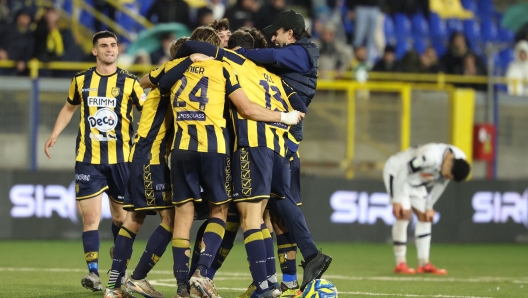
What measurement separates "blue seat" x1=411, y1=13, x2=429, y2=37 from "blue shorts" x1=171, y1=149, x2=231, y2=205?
1461 centimetres

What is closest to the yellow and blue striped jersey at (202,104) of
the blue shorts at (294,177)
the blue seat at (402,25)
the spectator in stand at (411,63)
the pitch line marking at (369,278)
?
the blue shorts at (294,177)

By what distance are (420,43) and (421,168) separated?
32.6 ft

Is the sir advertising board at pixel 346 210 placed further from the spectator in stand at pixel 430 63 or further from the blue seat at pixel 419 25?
the blue seat at pixel 419 25

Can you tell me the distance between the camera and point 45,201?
1453cm

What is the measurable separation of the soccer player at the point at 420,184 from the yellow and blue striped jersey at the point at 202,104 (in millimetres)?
4587

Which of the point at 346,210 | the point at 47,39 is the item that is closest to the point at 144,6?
the point at 47,39

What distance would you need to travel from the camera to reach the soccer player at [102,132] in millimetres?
9008

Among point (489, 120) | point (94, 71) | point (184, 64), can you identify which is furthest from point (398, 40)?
point (184, 64)

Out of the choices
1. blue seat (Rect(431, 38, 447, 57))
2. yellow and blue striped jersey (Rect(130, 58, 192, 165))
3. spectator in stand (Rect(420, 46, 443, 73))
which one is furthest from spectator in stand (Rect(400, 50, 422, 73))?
yellow and blue striped jersey (Rect(130, 58, 192, 165))

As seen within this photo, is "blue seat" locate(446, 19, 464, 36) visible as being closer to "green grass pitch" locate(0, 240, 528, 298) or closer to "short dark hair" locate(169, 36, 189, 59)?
"green grass pitch" locate(0, 240, 528, 298)

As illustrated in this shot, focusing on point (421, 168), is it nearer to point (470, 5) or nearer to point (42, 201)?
point (42, 201)

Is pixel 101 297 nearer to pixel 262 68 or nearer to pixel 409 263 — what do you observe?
pixel 262 68

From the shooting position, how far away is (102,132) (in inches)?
356

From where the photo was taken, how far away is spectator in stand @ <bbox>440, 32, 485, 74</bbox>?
1886 centimetres
